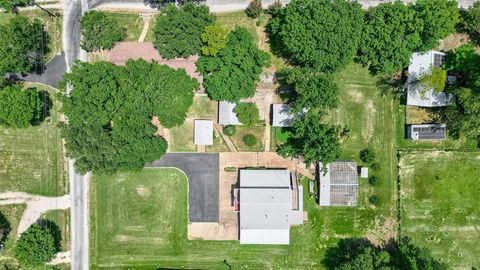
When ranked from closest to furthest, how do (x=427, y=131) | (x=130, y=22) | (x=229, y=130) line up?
(x=427, y=131) → (x=229, y=130) → (x=130, y=22)

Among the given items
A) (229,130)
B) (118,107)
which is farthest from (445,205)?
(118,107)

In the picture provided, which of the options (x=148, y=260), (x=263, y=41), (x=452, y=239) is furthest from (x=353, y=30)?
(x=148, y=260)

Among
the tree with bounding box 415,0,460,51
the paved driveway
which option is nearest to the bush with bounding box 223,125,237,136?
the paved driveway

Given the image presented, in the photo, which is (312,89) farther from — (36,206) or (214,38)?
(36,206)

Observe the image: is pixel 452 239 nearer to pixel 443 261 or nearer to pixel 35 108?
pixel 443 261

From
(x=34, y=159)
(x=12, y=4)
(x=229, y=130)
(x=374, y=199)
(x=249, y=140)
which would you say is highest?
(x=12, y=4)

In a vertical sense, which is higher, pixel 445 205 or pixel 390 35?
pixel 390 35
